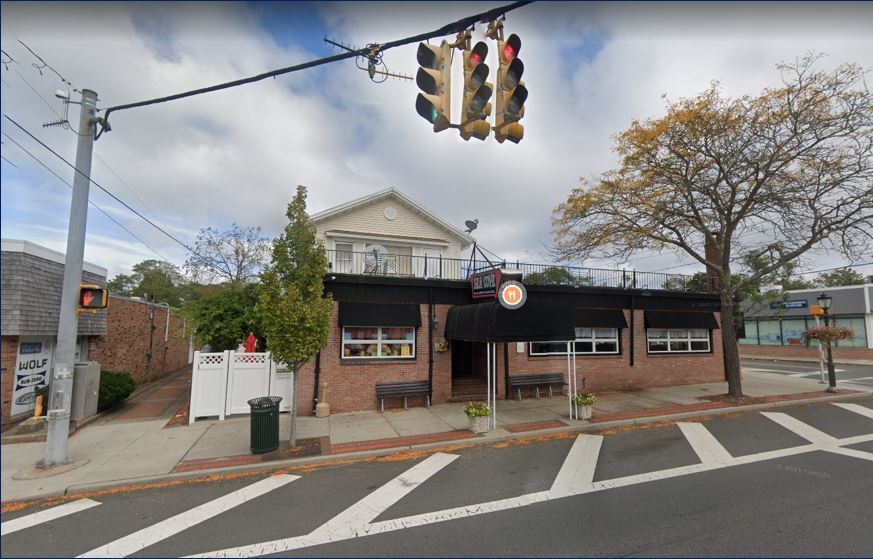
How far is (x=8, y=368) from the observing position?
8.68 m

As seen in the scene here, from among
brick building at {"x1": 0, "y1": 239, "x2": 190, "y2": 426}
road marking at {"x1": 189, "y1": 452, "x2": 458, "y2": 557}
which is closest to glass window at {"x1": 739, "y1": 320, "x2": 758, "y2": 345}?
road marking at {"x1": 189, "y1": 452, "x2": 458, "y2": 557}

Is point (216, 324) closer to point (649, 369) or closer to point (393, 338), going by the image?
point (393, 338)

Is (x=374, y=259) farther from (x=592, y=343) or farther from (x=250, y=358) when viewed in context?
(x=592, y=343)

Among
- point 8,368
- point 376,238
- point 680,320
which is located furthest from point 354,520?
point 680,320

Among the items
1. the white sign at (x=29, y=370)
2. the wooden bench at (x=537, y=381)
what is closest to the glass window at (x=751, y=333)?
the wooden bench at (x=537, y=381)

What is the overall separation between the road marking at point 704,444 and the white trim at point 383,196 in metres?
11.7

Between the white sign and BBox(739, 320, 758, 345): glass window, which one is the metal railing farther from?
BBox(739, 320, 758, 345): glass window

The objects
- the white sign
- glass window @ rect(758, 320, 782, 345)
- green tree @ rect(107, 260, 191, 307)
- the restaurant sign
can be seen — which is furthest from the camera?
green tree @ rect(107, 260, 191, 307)

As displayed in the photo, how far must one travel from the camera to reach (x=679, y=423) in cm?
1044

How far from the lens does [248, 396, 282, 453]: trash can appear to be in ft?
25.6

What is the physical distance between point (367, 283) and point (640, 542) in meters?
9.28

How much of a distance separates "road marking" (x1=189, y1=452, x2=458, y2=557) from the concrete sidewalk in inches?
61.0

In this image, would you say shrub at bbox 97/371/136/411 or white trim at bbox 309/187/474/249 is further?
white trim at bbox 309/187/474/249

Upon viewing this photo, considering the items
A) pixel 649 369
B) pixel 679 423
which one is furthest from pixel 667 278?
pixel 679 423
